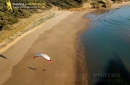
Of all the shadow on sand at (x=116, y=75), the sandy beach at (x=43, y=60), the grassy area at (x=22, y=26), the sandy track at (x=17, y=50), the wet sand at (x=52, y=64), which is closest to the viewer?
the shadow on sand at (x=116, y=75)

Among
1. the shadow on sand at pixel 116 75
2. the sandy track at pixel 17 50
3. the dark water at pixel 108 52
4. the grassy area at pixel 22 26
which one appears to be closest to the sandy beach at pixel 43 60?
the sandy track at pixel 17 50

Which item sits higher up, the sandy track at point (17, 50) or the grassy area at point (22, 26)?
the grassy area at point (22, 26)

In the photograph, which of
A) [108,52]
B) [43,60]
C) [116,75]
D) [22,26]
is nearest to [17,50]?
[43,60]

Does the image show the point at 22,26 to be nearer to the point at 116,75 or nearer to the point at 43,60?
the point at 43,60

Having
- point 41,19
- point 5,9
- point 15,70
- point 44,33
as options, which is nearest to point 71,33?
point 44,33

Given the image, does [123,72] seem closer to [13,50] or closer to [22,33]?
[13,50]

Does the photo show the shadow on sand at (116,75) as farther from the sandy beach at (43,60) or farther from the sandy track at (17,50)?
the sandy track at (17,50)
